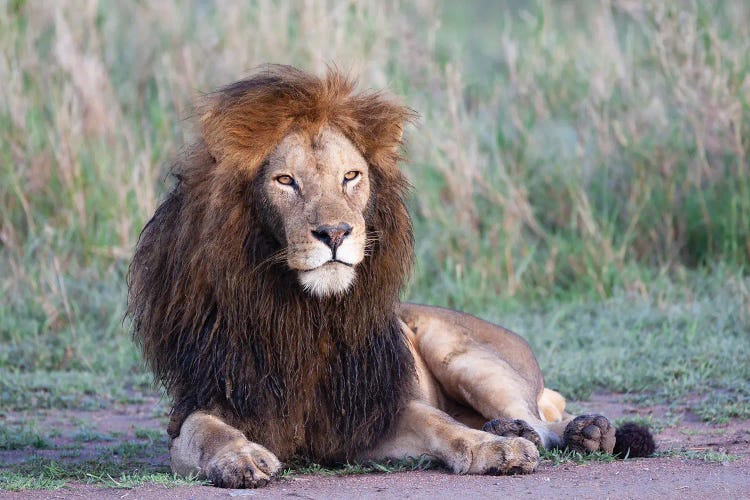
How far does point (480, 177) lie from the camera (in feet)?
26.1

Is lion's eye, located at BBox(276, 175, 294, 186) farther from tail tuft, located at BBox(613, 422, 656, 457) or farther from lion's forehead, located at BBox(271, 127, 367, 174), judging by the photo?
tail tuft, located at BBox(613, 422, 656, 457)

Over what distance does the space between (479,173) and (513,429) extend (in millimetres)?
3975

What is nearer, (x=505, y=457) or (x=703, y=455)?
(x=505, y=457)

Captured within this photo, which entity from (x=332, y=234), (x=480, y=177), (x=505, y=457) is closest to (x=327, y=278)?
(x=332, y=234)

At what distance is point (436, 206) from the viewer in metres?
7.93

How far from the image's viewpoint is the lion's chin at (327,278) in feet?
12.5

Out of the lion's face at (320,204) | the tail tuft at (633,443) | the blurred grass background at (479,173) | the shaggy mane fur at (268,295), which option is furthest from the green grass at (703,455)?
the blurred grass background at (479,173)

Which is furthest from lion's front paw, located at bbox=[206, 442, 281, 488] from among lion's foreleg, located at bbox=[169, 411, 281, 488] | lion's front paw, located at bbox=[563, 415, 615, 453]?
lion's front paw, located at bbox=[563, 415, 615, 453]

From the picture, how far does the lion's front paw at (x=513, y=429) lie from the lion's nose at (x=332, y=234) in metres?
0.86

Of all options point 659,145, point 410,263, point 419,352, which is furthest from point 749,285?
point 410,263

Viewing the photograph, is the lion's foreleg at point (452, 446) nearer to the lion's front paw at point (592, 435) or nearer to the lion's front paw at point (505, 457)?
the lion's front paw at point (505, 457)

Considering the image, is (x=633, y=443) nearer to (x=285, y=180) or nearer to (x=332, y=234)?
(x=332, y=234)

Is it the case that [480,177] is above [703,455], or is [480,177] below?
above

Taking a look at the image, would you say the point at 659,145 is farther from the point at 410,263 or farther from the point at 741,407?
the point at 410,263
